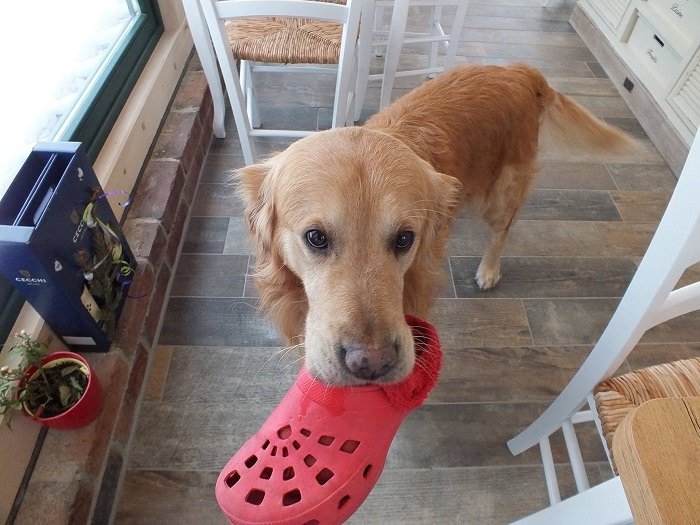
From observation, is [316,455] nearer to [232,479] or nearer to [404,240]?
[232,479]

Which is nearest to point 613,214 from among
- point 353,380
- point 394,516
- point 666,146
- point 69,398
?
point 666,146

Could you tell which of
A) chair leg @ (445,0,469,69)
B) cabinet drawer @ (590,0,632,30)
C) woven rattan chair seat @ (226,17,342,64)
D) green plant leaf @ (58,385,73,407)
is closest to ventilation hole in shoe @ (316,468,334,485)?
green plant leaf @ (58,385,73,407)

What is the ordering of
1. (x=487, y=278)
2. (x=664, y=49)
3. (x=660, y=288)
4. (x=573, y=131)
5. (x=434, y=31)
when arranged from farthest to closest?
(x=434, y=31)
(x=664, y=49)
(x=487, y=278)
(x=573, y=131)
(x=660, y=288)

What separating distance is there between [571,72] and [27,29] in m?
2.80

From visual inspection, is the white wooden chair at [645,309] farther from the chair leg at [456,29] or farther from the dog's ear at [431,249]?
the chair leg at [456,29]

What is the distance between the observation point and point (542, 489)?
4.42 ft

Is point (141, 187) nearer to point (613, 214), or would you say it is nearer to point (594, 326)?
point (594, 326)

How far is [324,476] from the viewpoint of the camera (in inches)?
35.2

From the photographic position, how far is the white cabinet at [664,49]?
2.20 m

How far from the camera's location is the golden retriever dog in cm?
87

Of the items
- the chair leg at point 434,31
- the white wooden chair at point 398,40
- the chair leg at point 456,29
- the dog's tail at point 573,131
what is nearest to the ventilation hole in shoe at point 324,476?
the dog's tail at point 573,131

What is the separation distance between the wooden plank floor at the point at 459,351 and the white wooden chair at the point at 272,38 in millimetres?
448

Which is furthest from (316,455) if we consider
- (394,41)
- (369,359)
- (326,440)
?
(394,41)

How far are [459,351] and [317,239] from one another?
0.88 metres
